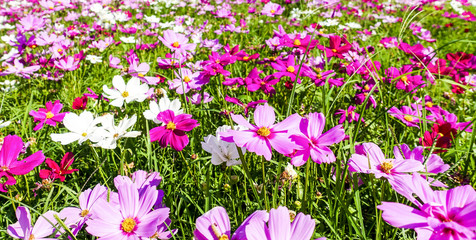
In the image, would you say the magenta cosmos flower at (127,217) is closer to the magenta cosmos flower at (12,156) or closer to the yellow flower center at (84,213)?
the yellow flower center at (84,213)

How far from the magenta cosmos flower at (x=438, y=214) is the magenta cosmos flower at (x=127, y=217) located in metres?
0.40

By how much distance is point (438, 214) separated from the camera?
1.68ft

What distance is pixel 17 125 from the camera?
161 centimetres

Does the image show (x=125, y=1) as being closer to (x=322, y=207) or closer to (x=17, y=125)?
(x=17, y=125)

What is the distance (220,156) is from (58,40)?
197 cm

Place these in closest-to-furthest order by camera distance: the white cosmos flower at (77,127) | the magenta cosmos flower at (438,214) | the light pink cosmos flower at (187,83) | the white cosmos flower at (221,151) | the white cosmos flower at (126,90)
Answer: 1. the magenta cosmos flower at (438,214)
2. the white cosmos flower at (221,151)
3. the white cosmos flower at (77,127)
4. the white cosmos flower at (126,90)
5. the light pink cosmos flower at (187,83)

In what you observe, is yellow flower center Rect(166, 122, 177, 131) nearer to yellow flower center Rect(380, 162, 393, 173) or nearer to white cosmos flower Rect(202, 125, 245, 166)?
white cosmos flower Rect(202, 125, 245, 166)

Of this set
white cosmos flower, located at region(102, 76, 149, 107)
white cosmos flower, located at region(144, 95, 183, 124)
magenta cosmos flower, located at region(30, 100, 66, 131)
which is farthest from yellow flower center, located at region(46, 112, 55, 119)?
white cosmos flower, located at region(144, 95, 183, 124)

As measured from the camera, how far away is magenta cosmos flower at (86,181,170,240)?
594 millimetres

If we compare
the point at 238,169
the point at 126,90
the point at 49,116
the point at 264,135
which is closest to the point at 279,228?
the point at 264,135

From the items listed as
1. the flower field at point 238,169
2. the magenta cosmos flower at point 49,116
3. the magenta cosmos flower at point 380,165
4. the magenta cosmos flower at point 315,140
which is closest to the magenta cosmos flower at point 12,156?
the flower field at point 238,169

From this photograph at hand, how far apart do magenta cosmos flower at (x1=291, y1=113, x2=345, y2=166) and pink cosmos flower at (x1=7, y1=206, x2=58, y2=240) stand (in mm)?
563

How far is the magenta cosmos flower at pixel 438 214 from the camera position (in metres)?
0.46

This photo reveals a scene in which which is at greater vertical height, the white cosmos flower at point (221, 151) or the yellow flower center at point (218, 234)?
the yellow flower center at point (218, 234)
